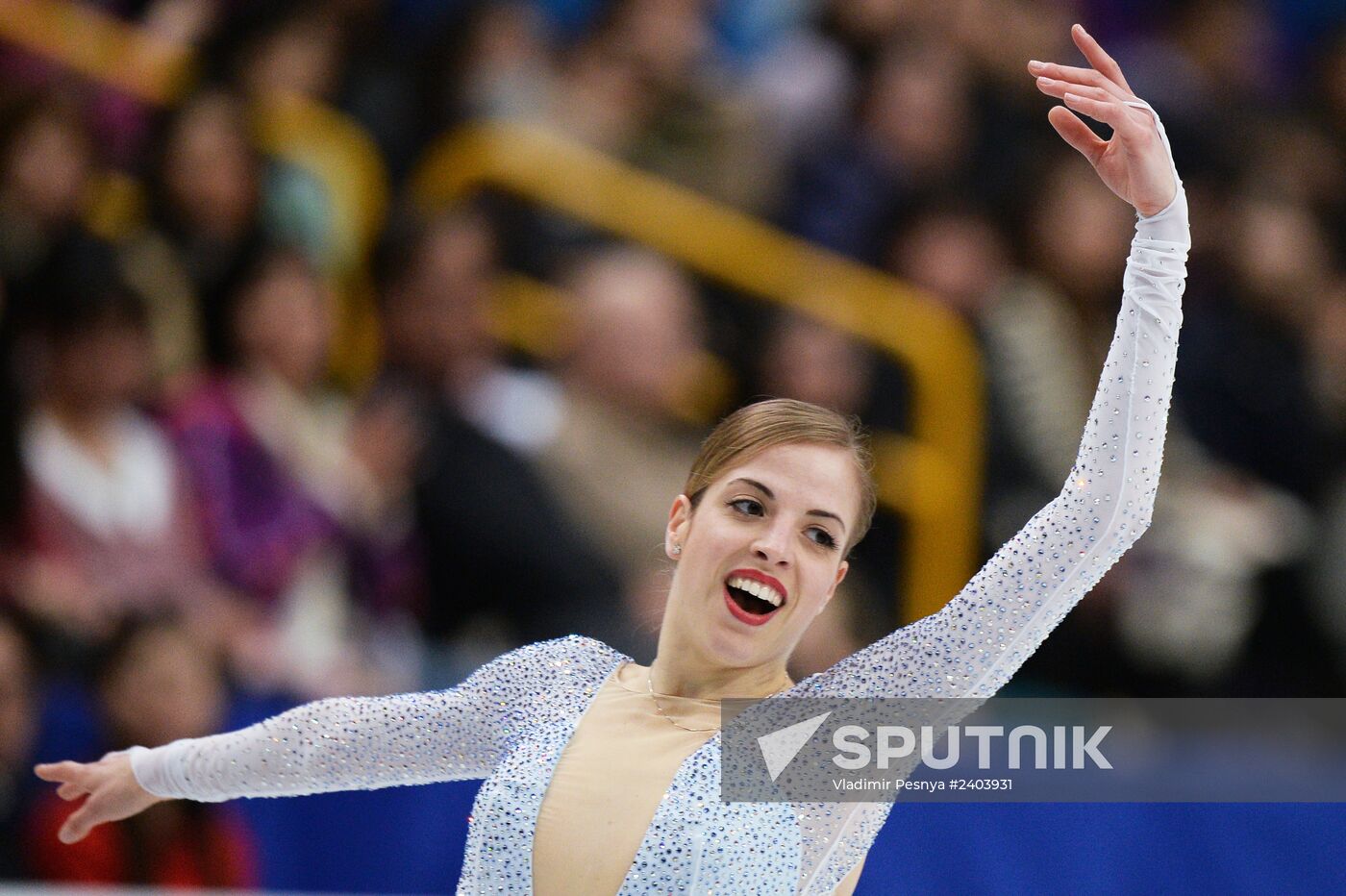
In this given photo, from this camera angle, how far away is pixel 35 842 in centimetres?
342

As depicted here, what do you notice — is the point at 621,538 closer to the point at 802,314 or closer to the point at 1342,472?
the point at 802,314

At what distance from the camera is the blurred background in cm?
393

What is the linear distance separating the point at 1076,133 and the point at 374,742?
120 cm

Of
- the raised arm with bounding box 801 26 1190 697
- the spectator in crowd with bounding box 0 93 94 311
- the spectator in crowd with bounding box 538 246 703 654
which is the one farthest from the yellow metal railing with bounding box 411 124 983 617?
the raised arm with bounding box 801 26 1190 697

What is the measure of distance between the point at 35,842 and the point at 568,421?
1.56 m

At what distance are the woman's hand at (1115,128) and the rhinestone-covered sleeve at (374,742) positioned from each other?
3.06 ft

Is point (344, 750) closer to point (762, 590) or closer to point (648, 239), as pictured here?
point (762, 590)

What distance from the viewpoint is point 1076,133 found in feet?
6.59

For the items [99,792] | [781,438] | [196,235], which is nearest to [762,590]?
[781,438]

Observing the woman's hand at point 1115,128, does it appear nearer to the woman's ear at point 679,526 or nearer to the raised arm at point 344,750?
→ the woman's ear at point 679,526

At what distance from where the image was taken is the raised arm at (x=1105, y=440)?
1928 mm

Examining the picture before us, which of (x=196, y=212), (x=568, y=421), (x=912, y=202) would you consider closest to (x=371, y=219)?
(x=196, y=212)

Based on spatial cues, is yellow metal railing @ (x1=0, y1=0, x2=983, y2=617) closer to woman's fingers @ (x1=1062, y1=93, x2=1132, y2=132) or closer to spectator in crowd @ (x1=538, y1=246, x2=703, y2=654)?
spectator in crowd @ (x1=538, y1=246, x2=703, y2=654)

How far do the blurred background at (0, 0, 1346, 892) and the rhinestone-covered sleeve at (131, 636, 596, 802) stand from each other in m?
1.03
